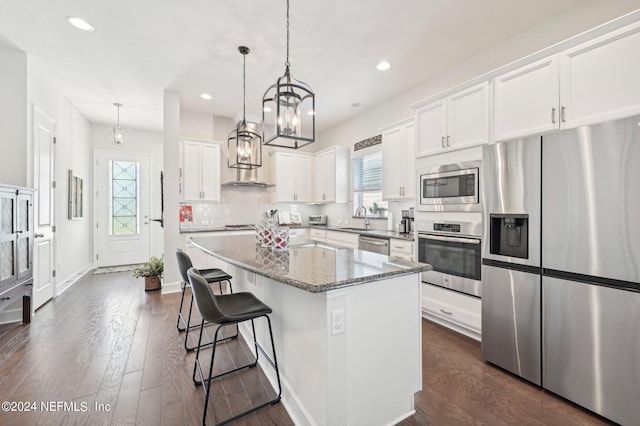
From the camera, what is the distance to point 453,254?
110 inches

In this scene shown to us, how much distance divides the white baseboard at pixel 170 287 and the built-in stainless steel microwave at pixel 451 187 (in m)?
3.77

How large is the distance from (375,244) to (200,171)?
329 centimetres

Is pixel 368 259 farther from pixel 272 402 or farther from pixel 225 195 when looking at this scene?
pixel 225 195

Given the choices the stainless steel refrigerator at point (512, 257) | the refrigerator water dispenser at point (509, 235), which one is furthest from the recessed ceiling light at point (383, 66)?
the refrigerator water dispenser at point (509, 235)

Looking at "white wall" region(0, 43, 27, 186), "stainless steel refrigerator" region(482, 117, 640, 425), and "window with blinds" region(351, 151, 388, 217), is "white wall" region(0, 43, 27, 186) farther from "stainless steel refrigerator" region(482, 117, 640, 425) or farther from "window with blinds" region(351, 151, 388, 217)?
"stainless steel refrigerator" region(482, 117, 640, 425)

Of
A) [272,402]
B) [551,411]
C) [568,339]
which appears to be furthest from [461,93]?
[272,402]

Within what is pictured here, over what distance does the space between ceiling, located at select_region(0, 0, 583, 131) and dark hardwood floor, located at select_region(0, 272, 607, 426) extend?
3.09 metres

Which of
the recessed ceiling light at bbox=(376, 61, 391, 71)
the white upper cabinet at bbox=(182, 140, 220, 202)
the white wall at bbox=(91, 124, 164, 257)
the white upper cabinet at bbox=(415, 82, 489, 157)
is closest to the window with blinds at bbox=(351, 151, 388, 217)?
the recessed ceiling light at bbox=(376, 61, 391, 71)

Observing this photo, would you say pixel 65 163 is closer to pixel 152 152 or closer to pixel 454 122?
pixel 152 152

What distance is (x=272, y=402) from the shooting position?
72.4 inches

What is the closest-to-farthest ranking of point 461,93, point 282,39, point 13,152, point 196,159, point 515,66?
point 515,66
point 461,93
point 282,39
point 13,152
point 196,159

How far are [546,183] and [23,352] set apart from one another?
14.8ft

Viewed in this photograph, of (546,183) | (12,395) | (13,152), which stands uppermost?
(13,152)

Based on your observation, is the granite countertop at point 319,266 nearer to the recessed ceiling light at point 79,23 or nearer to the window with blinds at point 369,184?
the recessed ceiling light at point 79,23
